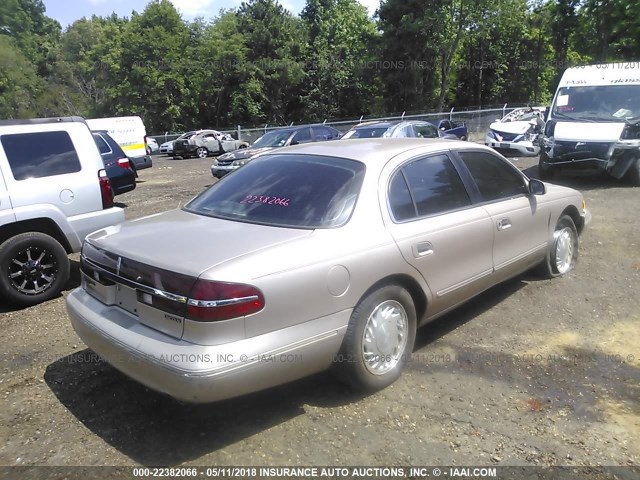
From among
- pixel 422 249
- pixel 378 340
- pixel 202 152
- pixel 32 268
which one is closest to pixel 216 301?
pixel 378 340

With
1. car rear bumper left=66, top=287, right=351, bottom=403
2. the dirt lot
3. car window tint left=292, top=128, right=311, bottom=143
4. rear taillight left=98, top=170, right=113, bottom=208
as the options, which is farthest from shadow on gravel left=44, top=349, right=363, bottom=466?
car window tint left=292, top=128, right=311, bottom=143

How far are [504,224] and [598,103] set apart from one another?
27.0 feet

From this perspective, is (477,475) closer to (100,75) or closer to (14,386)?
(14,386)

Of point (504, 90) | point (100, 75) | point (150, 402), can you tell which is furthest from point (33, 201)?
point (100, 75)

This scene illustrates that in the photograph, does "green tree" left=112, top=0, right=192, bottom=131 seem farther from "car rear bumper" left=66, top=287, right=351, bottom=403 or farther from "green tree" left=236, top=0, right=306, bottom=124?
"car rear bumper" left=66, top=287, right=351, bottom=403

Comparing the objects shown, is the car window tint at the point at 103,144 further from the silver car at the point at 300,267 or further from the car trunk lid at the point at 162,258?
the car trunk lid at the point at 162,258

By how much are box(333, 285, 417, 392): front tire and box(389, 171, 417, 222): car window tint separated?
53 centimetres

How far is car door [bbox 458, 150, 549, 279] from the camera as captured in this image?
A: 4547mm

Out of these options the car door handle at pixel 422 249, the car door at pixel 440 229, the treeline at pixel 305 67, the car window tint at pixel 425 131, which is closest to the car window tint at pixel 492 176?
the car door at pixel 440 229

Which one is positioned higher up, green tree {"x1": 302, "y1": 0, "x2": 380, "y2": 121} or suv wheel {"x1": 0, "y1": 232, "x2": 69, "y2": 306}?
green tree {"x1": 302, "y1": 0, "x2": 380, "y2": 121}

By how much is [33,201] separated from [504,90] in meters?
48.7

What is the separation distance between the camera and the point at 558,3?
1699 inches

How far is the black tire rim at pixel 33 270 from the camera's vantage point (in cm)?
535

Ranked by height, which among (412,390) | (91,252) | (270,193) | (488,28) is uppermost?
(488,28)
